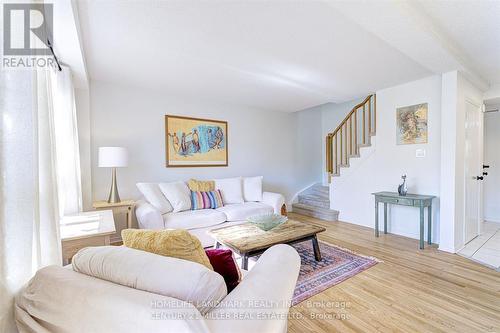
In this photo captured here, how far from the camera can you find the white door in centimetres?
312

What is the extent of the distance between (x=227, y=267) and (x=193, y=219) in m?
1.96

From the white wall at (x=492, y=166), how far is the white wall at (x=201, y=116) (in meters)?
3.11

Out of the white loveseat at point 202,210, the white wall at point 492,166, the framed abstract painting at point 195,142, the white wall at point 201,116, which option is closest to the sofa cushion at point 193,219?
the white loveseat at point 202,210

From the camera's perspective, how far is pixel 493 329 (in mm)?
1569

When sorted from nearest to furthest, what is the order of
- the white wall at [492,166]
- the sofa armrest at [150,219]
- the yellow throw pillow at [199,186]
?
the sofa armrest at [150,219] → the yellow throw pillow at [199,186] → the white wall at [492,166]

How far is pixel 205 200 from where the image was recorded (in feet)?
11.4

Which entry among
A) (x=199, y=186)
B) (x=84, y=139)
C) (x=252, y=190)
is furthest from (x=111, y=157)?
(x=252, y=190)

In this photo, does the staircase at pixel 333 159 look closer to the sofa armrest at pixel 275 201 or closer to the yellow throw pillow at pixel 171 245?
the sofa armrest at pixel 275 201

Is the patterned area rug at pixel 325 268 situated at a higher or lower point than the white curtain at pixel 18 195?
lower

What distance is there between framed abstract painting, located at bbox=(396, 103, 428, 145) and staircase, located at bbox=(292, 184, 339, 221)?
5.87 feet

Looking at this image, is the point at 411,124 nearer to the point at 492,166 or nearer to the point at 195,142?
the point at 492,166

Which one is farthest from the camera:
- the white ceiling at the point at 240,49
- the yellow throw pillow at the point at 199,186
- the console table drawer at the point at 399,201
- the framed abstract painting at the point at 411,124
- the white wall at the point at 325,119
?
the white wall at the point at 325,119

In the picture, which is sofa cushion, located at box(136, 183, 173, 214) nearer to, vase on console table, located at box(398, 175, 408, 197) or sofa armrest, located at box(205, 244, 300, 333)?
sofa armrest, located at box(205, 244, 300, 333)

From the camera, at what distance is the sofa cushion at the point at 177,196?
324cm
